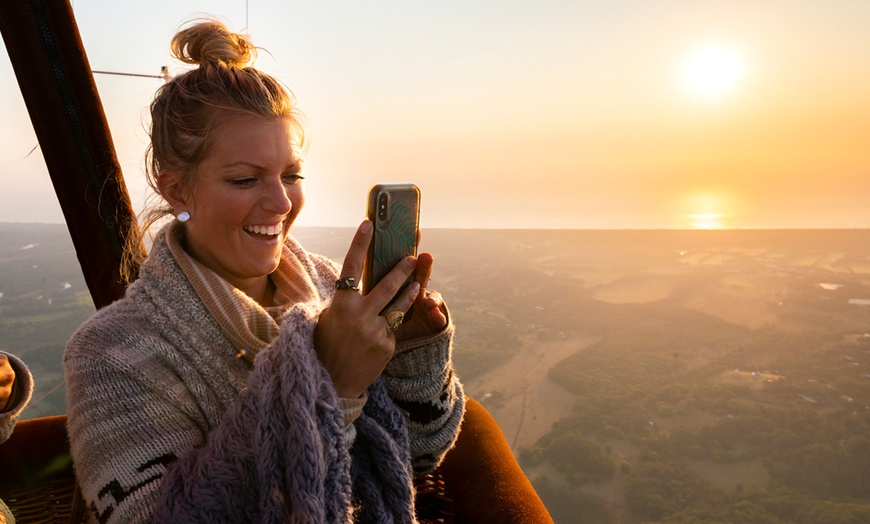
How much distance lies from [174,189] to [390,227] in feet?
2.00

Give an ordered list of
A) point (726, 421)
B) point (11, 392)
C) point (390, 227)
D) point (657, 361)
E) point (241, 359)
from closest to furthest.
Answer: point (390, 227), point (11, 392), point (241, 359), point (726, 421), point (657, 361)

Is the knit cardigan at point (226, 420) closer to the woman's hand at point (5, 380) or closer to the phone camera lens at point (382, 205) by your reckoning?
the woman's hand at point (5, 380)

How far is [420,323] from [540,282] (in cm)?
543

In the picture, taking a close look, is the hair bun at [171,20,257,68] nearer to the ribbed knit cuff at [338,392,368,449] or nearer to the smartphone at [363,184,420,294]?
the smartphone at [363,184,420,294]

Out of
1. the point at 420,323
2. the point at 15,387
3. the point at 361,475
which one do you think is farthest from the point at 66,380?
the point at 420,323

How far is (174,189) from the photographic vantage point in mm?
1215

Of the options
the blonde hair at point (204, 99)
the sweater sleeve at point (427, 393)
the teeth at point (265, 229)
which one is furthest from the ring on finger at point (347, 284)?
the blonde hair at point (204, 99)

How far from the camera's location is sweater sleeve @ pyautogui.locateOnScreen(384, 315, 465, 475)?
1129 mm

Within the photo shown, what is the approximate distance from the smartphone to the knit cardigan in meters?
0.16

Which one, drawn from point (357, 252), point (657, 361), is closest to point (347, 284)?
point (357, 252)

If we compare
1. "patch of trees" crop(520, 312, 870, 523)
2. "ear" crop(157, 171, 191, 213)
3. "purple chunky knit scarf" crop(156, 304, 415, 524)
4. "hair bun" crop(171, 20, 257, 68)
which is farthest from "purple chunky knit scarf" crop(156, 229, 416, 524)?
"patch of trees" crop(520, 312, 870, 523)

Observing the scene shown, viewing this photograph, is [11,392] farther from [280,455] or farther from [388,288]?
[388,288]

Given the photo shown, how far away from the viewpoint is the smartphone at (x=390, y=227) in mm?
929

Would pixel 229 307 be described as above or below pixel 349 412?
above
